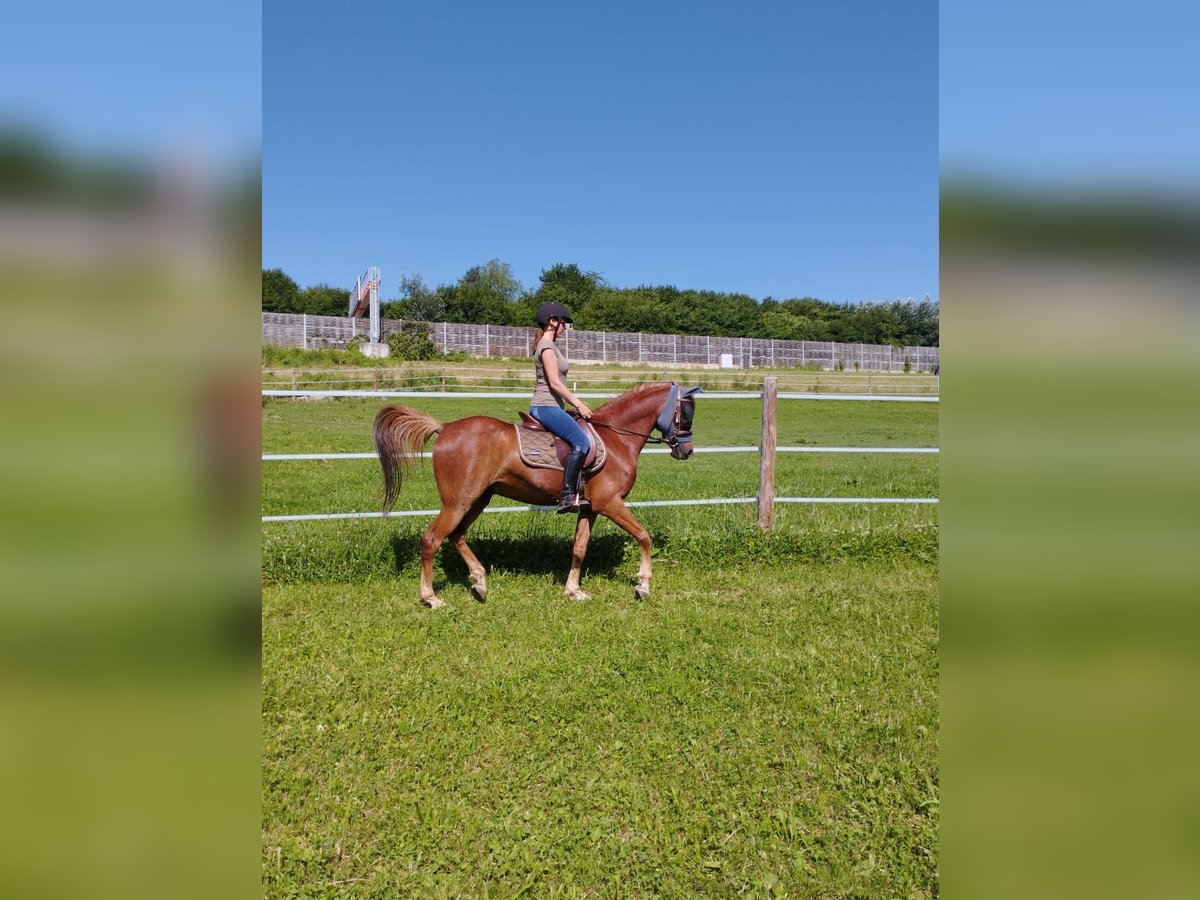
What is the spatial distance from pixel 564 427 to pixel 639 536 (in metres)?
1.12

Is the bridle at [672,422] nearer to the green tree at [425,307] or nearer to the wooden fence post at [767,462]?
the wooden fence post at [767,462]

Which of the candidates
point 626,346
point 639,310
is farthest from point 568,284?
point 626,346

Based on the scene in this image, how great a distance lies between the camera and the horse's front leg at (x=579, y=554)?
5.77 meters

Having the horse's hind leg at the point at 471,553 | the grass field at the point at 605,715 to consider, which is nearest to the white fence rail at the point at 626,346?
the horse's hind leg at the point at 471,553

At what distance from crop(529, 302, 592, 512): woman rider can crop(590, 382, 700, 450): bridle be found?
0.47 metres

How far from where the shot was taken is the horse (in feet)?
18.4

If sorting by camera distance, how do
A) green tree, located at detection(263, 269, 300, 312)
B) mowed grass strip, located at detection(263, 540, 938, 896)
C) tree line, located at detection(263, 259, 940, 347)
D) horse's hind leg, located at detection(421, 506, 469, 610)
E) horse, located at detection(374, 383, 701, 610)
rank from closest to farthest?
mowed grass strip, located at detection(263, 540, 938, 896)
horse's hind leg, located at detection(421, 506, 469, 610)
horse, located at detection(374, 383, 701, 610)
green tree, located at detection(263, 269, 300, 312)
tree line, located at detection(263, 259, 940, 347)

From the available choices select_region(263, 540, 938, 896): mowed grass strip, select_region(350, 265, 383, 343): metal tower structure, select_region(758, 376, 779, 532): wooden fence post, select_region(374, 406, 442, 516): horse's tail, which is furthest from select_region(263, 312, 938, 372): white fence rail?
select_region(263, 540, 938, 896): mowed grass strip

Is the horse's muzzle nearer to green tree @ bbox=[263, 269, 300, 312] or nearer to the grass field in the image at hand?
the grass field

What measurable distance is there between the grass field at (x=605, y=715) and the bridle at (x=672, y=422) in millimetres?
1211

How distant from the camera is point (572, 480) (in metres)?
5.71
